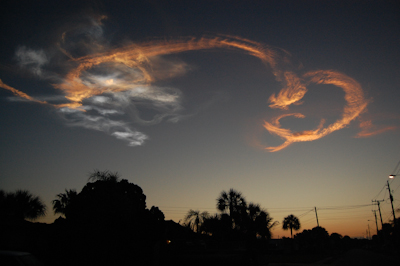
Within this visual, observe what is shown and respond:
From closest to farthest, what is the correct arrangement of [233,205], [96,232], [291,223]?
[96,232]
[233,205]
[291,223]

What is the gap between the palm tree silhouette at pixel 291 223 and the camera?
210 feet

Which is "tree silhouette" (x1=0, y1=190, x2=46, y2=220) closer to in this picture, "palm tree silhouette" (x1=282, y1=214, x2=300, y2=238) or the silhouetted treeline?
the silhouetted treeline

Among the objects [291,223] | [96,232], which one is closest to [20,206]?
[96,232]

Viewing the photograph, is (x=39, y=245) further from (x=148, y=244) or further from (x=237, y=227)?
(x=237, y=227)

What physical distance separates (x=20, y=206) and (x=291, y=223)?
60.3 meters

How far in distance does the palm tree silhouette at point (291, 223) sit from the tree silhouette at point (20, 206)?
57.7m

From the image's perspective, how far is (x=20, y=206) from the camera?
20.5 metres

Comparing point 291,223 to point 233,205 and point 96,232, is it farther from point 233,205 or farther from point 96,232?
point 96,232

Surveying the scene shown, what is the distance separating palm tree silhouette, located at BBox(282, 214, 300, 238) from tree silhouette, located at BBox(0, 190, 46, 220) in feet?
189

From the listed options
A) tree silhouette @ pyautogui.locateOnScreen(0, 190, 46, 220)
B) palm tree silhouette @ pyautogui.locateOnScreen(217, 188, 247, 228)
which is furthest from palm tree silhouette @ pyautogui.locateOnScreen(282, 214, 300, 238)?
tree silhouette @ pyautogui.locateOnScreen(0, 190, 46, 220)

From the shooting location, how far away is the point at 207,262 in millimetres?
14750

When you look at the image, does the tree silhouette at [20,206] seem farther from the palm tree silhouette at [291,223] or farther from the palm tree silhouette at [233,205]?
the palm tree silhouette at [291,223]

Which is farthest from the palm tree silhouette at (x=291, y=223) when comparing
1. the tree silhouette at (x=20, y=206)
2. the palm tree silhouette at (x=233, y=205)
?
the tree silhouette at (x=20, y=206)

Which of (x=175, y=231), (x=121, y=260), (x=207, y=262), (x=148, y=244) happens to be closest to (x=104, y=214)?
(x=121, y=260)
